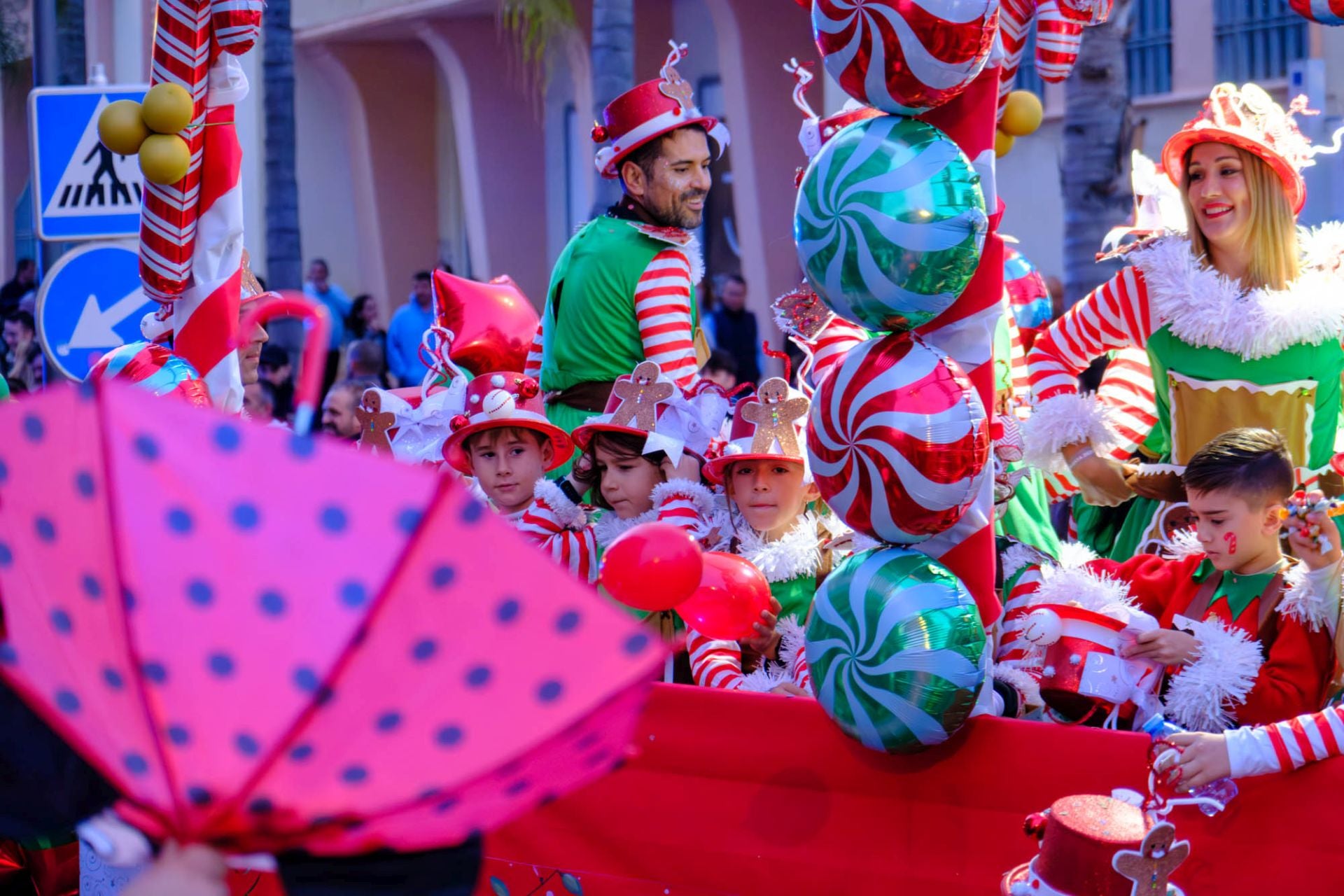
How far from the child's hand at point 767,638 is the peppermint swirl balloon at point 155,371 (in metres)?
1.62

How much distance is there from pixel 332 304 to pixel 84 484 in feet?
44.8

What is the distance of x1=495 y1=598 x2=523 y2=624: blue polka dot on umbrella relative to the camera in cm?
171

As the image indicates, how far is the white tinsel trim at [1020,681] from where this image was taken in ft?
11.2

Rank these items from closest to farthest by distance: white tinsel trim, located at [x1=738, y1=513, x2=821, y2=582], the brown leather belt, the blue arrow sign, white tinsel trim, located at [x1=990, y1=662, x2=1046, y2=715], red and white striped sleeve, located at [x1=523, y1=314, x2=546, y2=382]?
white tinsel trim, located at [x1=990, y1=662, x2=1046, y2=715] < white tinsel trim, located at [x1=738, y1=513, x2=821, y2=582] < the brown leather belt < red and white striped sleeve, located at [x1=523, y1=314, x2=546, y2=382] < the blue arrow sign

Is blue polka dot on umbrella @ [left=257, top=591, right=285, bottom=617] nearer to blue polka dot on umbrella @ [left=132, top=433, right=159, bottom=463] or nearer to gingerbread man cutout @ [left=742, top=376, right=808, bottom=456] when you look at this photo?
blue polka dot on umbrella @ [left=132, top=433, right=159, bottom=463]

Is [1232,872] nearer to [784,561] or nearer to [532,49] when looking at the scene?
[784,561]

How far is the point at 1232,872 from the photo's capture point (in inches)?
110

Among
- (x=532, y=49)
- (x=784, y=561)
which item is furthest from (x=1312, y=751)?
(x=532, y=49)

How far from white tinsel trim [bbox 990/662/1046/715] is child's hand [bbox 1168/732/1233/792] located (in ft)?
2.30

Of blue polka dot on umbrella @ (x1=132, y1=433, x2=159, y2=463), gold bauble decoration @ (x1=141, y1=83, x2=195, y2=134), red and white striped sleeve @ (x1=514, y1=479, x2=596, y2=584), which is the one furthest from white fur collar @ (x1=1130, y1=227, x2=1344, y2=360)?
blue polka dot on umbrella @ (x1=132, y1=433, x2=159, y2=463)

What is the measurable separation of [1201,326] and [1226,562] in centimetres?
88

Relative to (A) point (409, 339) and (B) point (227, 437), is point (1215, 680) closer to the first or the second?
(B) point (227, 437)

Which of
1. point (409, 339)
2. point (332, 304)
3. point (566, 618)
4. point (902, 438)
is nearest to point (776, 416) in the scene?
point (902, 438)

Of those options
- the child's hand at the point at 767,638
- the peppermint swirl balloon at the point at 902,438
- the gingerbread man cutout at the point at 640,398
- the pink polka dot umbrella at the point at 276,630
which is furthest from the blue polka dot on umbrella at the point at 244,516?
the gingerbread man cutout at the point at 640,398
